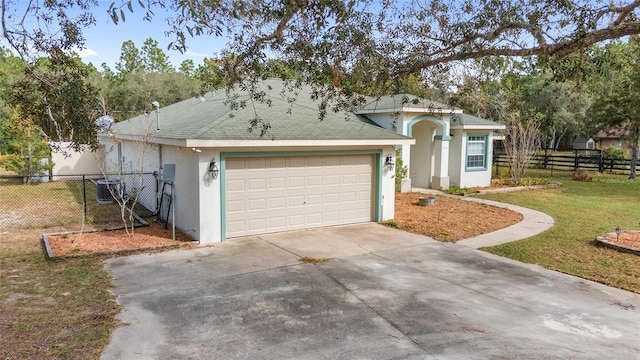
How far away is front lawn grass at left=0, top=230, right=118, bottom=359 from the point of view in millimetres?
5344

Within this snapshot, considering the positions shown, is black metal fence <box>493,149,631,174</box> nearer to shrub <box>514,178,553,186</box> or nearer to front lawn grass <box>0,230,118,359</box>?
shrub <box>514,178,553,186</box>

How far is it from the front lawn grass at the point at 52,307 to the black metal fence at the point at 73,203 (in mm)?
1966

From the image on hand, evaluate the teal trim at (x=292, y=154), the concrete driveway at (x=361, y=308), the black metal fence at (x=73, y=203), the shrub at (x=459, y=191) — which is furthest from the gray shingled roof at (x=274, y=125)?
the shrub at (x=459, y=191)

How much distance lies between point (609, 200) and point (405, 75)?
44.2 ft

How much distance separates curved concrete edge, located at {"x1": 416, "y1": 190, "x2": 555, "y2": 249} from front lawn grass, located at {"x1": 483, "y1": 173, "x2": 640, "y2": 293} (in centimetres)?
27

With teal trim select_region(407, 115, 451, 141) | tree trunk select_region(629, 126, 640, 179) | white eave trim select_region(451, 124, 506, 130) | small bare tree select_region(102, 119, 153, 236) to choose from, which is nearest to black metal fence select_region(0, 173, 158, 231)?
small bare tree select_region(102, 119, 153, 236)

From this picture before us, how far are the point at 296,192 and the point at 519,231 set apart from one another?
6.18 m

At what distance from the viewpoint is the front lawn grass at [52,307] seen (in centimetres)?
534

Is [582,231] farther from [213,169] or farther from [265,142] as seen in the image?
[213,169]

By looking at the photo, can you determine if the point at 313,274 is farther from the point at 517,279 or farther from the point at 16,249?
the point at 16,249

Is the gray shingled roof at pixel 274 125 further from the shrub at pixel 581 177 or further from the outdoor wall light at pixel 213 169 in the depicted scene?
the shrub at pixel 581 177

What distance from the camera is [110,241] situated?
10.5 meters

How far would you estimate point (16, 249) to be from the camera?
32.4 feet

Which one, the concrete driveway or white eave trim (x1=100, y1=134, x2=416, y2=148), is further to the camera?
white eave trim (x1=100, y1=134, x2=416, y2=148)
